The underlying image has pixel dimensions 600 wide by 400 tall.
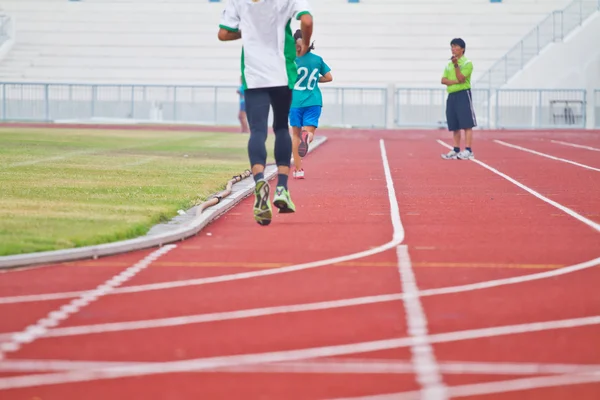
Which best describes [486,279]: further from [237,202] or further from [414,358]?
[237,202]

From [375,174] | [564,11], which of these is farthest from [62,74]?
[375,174]

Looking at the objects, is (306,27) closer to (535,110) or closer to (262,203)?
(262,203)

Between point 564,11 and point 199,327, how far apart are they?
45.1 m

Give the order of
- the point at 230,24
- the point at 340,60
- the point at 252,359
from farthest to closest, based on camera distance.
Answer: the point at 340,60, the point at 230,24, the point at 252,359

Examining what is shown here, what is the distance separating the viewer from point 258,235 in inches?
396

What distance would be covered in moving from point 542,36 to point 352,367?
148ft

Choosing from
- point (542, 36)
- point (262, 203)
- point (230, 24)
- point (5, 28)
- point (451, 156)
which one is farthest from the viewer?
point (5, 28)

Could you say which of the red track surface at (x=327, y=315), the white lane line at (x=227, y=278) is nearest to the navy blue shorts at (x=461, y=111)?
the red track surface at (x=327, y=315)

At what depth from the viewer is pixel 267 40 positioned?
35.1 feet

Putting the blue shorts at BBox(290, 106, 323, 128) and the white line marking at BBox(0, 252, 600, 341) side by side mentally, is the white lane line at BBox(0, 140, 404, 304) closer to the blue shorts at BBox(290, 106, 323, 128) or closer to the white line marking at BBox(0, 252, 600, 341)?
the white line marking at BBox(0, 252, 600, 341)

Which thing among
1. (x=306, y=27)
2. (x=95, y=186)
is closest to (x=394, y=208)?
(x=306, y=27)

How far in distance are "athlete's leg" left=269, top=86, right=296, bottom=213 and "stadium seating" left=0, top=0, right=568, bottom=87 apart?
4282 cm

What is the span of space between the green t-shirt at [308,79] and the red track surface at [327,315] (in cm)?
546

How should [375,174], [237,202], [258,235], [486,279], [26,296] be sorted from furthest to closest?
[375,174]
[237,202]
[258,235]
[486,279]
[26,296]
